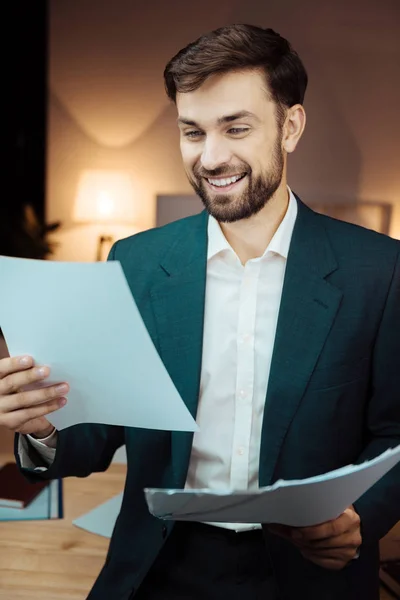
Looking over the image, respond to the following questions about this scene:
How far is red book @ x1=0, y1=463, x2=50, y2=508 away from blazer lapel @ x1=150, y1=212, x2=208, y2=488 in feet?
1.62

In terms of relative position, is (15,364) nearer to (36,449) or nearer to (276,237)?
(36,449)

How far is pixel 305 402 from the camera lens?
43.9 inches

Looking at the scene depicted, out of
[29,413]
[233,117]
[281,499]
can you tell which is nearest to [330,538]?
[281,499]

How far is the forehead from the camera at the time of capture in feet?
3.60

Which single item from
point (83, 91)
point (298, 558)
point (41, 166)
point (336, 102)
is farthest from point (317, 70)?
point (298, 558)

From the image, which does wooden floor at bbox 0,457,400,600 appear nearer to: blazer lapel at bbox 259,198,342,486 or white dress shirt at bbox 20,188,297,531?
white dress shirt at bbox 20,188,297,531

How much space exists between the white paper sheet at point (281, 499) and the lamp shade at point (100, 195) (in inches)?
178

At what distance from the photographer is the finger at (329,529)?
2.94 ft

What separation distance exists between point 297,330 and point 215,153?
0.33m

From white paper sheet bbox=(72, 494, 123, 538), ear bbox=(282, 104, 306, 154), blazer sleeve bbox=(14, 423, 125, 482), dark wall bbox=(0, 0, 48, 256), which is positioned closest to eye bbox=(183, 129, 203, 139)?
ear bbox=(282, 104, 306, 154)

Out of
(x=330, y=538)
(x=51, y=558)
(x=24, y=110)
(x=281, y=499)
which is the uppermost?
(x=24, y=110)

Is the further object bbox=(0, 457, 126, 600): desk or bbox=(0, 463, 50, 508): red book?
bbox=(0, 463, 50, 508): red book

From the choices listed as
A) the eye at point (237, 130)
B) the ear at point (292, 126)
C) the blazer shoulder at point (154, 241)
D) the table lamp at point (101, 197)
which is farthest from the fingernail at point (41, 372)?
the table lamp at point (101, 197)

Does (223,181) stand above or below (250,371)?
above
